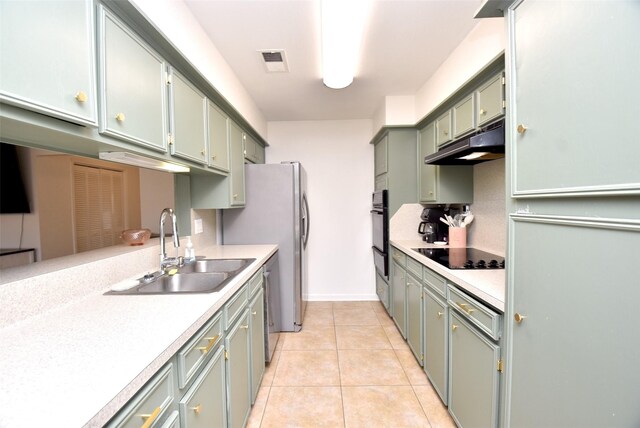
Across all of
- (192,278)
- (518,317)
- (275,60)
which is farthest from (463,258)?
(275,60)

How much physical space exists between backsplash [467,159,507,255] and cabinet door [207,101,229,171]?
215 cm

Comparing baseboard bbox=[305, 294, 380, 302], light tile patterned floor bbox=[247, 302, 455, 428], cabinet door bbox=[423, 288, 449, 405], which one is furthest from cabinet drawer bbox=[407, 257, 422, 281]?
baseboard bbox=[305, 294, 380, 302]

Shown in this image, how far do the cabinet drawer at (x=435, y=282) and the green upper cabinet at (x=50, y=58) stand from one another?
1.84m

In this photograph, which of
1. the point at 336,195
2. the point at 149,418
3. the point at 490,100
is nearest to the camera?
the point at 149,418

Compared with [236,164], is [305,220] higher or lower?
lower

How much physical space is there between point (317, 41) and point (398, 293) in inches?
91.3

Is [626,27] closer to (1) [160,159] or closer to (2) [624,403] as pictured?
(2) [624,403]

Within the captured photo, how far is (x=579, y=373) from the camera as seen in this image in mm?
788

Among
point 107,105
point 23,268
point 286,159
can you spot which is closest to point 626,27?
point 107,105

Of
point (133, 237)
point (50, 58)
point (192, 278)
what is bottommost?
point (192, 278)

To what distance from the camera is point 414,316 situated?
7.37 ft

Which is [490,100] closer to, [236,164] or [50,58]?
[236,164]

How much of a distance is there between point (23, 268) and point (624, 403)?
6.85 ft

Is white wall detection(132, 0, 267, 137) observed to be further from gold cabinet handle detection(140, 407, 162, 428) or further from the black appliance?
the black appliance
